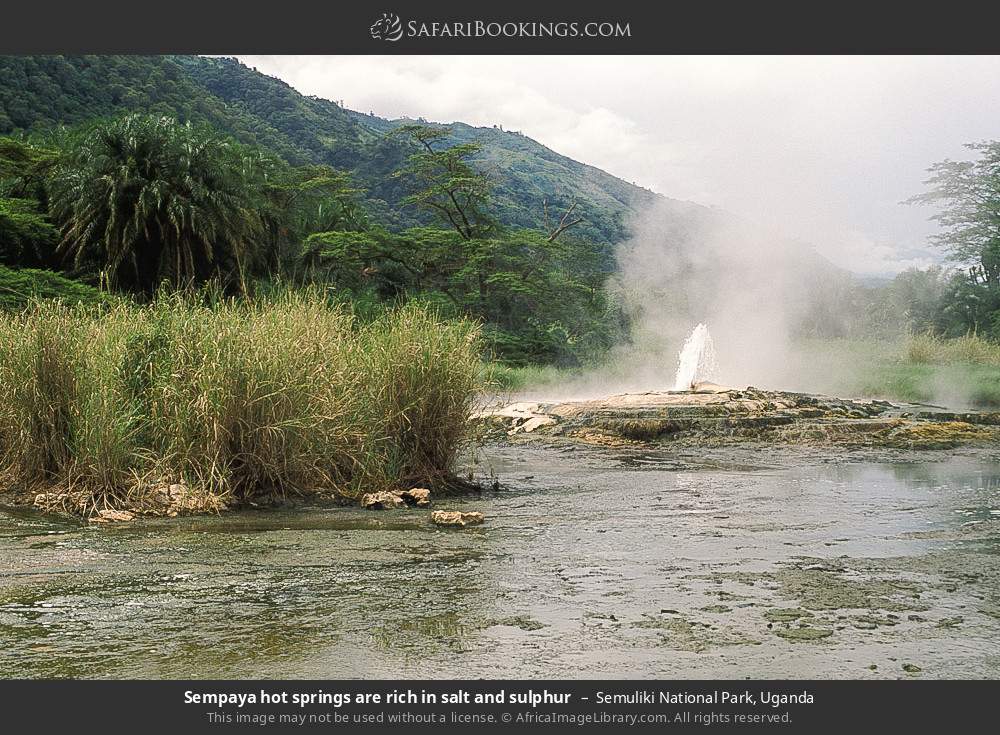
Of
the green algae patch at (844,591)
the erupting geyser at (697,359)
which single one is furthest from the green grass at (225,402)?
the erupting geyser at (697,359)

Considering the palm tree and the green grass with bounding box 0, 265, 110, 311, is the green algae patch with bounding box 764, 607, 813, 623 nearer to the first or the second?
the green grass with bounding box 0, 265, 110, 311

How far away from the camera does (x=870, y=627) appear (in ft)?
16.8

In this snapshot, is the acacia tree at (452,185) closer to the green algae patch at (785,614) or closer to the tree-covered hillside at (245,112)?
the tree-covered hillside at (245,112)

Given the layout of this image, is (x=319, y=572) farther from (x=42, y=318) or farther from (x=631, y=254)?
(x=631, y=254)

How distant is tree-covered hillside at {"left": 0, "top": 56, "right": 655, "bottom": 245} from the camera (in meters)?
39.0

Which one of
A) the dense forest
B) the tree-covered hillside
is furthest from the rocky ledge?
the tree-covered hillside

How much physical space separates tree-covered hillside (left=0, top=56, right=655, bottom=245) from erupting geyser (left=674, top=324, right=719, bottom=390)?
15.1 metres

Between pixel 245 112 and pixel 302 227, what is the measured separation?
81.5 ft

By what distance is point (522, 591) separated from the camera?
230 inches

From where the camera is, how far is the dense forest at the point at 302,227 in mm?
23219

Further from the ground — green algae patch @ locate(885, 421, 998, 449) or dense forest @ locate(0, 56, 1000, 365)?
dense forest @ locate(0, 56, 1000, 365)

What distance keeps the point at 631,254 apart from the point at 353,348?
45.7 m

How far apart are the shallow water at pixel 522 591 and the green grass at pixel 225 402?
0.55 m
